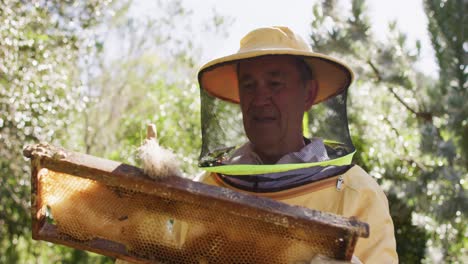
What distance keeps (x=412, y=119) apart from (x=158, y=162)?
3.06 metres

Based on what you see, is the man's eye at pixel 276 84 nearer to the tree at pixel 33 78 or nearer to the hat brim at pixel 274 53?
the hat brim at pixel 274 53

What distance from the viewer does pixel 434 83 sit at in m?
3.79

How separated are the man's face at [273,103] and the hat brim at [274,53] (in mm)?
73

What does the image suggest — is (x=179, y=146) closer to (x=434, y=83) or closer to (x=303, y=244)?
(x=434, y=83)

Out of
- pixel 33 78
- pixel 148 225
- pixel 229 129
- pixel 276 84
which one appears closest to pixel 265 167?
pixel 276 84

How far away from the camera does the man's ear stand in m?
2.46

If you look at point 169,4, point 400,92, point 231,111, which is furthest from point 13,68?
point 169,4

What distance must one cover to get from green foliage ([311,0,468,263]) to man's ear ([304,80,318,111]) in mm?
1261

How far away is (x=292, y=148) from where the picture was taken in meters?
2.29

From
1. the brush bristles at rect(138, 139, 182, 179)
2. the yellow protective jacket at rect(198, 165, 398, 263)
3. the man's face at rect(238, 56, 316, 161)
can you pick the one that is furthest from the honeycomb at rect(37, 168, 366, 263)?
the man's face at rect(238, 56, 316, 161)

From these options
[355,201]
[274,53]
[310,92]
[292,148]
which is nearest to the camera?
[355,201]

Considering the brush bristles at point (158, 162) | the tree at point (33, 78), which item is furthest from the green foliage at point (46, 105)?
the brush bristles at point (158, 162)

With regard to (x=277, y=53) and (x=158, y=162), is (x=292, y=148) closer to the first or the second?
(x=277, y=53)

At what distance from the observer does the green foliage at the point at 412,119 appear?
343 cm
